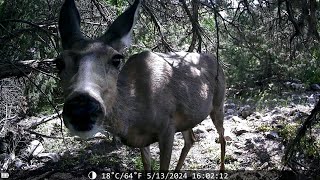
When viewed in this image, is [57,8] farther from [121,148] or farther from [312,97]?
[312,97]

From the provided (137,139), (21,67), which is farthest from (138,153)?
(21,67)

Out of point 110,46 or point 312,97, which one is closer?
point 110,46

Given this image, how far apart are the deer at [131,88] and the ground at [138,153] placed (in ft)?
2.44

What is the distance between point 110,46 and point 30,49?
497 centimetres

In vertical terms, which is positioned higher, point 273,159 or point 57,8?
point 57,8

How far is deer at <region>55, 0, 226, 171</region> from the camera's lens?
4.41 metres

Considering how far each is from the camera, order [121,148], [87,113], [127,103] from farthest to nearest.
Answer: [121,148]
[127,103]
[87,113]

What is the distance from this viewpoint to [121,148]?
371 inches

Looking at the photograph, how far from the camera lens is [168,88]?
21.4ft

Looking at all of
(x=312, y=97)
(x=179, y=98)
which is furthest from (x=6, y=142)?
(x=312, y=97)

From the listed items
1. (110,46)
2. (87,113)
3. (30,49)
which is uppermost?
(110,46)

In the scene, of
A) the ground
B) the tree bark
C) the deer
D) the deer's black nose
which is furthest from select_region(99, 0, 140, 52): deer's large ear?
the ground

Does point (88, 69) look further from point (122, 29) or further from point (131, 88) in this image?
point (131, 88)

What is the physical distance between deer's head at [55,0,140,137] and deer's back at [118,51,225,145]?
70 centimetres
